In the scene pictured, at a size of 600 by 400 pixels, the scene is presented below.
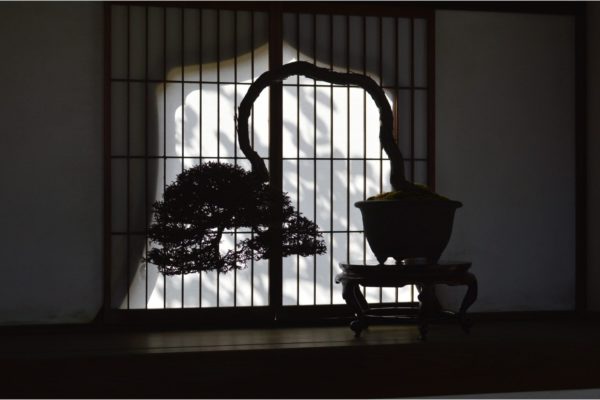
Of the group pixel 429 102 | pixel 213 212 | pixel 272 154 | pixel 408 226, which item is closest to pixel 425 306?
pixel 408 226

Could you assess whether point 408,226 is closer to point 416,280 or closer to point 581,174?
point 416,280

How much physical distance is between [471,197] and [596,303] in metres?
1.13

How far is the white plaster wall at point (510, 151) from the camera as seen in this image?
542cm

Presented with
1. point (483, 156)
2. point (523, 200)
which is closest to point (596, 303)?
point (523, 200)

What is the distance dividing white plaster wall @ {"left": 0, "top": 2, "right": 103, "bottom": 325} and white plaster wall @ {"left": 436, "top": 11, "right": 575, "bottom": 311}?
7.58 ft

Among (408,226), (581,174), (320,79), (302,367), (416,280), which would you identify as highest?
(320,79)

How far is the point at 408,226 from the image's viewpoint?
3.22m

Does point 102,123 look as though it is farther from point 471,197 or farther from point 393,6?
point 471,197

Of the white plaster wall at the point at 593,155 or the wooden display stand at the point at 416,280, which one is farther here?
the white plaster wall at the point at 593,155

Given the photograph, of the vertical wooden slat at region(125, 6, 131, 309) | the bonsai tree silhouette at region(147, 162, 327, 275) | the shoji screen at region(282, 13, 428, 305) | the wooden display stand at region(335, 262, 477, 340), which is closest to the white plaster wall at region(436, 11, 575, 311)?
the shoji screen at region(282, 13, 428, 305)

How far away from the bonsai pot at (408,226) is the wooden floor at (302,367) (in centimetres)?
45

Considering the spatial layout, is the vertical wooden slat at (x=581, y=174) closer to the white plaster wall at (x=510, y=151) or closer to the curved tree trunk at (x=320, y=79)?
the white plaster wall at (x=510, y=151)

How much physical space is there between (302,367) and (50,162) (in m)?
2.33

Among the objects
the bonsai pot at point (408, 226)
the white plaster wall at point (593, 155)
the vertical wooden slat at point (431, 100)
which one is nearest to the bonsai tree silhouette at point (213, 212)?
the bonsai pot at point (408, 226)
